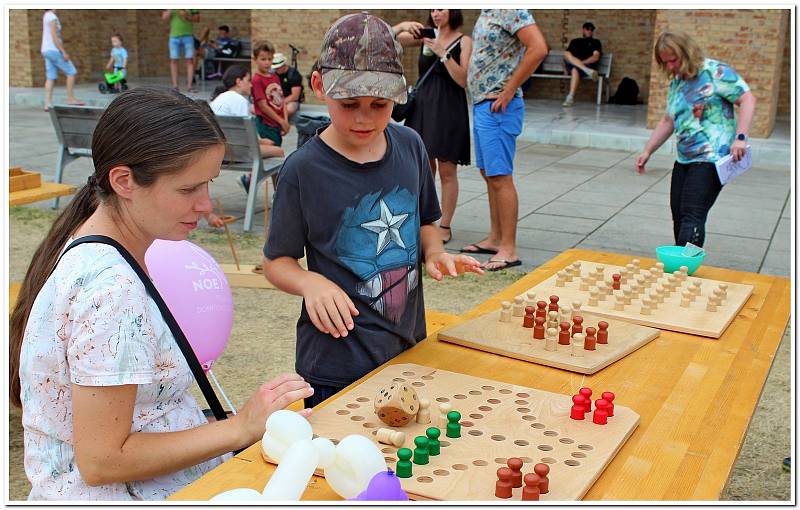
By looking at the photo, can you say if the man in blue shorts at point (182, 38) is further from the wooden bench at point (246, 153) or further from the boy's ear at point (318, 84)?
the boy's ear at point (318, 84)

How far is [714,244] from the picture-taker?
6.81 m

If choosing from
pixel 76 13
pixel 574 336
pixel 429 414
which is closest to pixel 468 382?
pixel 429 414

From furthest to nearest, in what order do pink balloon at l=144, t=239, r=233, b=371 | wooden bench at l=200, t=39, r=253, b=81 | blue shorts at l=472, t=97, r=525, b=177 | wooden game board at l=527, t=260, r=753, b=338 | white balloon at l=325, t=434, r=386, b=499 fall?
wooden bench at l=200, t=39, r=253, b=81 → blue shorts at l=472, t=97, r=525, b=177 → pink balloon at l=144, t=239, r=233, b=371 → wooden game board at l=527, t=260, r=753, b=338 → white balloon at l=325, t=434, r=386, b=499

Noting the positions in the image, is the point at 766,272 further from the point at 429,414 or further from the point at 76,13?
the point at 76,13

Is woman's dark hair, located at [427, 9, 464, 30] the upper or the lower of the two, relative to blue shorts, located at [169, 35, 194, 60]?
upper

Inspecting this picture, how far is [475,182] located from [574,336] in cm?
697

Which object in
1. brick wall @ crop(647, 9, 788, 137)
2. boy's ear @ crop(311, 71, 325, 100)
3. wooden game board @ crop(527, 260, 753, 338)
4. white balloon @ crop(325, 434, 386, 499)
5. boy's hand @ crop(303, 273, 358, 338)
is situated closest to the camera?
white balloon @ crop(325, 434, 386, 499)

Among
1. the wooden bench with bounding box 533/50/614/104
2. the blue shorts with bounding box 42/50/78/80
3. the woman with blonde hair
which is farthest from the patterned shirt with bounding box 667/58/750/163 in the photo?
the blue shorts with bounding box 42/50/78/80

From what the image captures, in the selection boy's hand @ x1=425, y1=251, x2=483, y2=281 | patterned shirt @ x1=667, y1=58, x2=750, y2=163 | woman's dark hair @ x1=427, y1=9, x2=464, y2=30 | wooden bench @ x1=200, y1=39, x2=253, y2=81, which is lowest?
wooden bench @ x1=200, y1=39, x2=253, y2=81

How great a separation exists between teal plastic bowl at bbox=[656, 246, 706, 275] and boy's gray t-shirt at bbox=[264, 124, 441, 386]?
1249 millimetres

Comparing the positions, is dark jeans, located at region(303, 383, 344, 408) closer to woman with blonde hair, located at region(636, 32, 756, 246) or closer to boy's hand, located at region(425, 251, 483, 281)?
boy's hand, located at region(425, 251, 483, 281)

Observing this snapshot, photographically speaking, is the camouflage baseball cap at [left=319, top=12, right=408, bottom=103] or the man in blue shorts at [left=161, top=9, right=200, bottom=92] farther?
the man in blue shorts at [left=161, top=9, right=200, bottom=92]

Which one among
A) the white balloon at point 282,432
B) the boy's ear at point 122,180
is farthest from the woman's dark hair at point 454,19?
the white balloon at point 282,432

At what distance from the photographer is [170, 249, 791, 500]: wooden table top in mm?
1624
